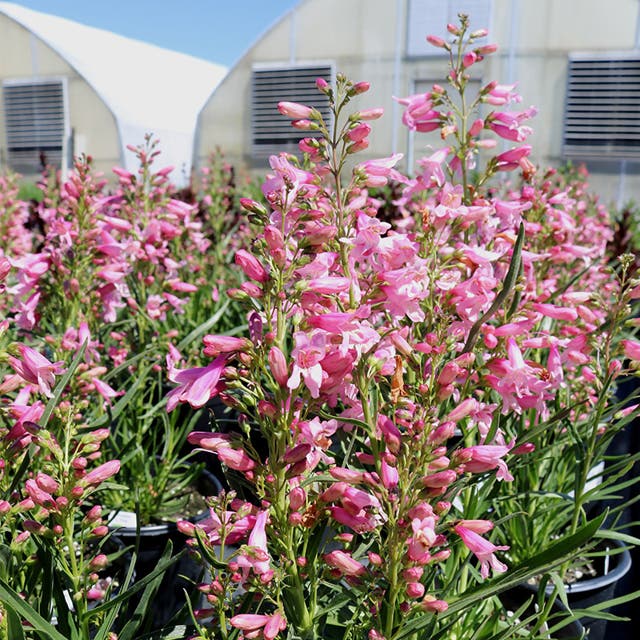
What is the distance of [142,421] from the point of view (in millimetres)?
2738

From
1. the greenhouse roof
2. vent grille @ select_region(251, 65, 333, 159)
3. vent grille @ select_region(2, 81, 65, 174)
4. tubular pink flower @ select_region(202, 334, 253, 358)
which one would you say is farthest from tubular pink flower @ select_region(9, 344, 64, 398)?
vent grille @ select_region(2, 81, 65, 174)

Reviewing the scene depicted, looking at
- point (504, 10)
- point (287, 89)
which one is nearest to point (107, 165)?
point (287, 89)

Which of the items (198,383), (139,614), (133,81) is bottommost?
(139,614)

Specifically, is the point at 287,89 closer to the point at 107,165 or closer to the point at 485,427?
the point at 107,165

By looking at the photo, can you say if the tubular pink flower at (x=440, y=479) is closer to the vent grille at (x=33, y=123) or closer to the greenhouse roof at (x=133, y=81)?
the greenhouse roof at (x=133, y=81)

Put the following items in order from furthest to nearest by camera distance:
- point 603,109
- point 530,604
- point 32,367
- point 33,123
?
point 33,123 < point 603,109 < point 530,604 < point 32,367

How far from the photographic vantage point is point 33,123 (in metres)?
14.7

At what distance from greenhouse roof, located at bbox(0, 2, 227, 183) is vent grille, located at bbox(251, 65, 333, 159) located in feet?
7.68

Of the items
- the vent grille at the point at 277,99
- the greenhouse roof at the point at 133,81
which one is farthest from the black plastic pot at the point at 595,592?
the greenhouse roof at the point at 133,81

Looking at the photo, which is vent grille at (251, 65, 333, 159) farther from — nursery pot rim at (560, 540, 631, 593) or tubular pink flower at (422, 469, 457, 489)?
tubular pink flower at (422, 469, 457, 489)

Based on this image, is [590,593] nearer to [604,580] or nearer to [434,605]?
[604,580]

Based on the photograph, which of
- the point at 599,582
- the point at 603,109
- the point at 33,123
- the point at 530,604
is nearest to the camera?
the point at 530,604

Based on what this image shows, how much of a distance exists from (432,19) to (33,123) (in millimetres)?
9056

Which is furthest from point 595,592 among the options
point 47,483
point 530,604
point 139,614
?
point 47,483
